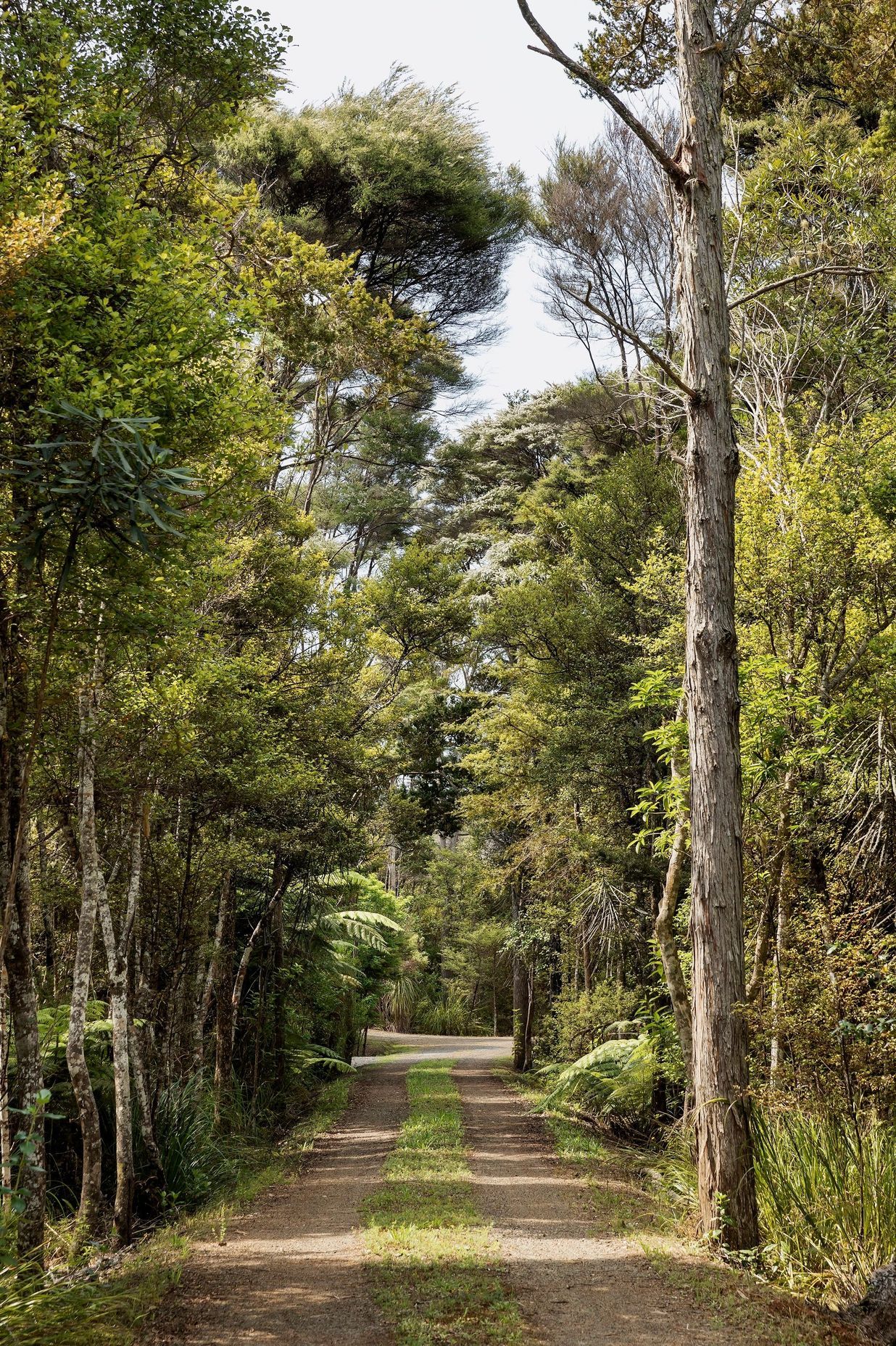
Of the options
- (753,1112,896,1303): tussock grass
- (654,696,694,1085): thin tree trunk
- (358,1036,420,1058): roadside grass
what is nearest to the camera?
(753,1112,896,1303): tussock grass

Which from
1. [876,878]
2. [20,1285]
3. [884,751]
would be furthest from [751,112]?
[20,1285]

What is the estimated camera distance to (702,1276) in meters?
5.73

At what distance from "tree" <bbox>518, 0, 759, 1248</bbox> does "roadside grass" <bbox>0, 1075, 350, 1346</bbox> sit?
3415mm

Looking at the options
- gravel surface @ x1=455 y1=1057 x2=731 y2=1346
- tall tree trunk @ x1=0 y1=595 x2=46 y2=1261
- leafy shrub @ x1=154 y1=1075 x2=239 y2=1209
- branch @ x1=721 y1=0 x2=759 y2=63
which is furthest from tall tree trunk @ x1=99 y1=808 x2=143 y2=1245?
branch @ x1=721 y1=0 x2=759 y2=63

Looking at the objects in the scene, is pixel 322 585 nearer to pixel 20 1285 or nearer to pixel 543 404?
pixel 20 1285

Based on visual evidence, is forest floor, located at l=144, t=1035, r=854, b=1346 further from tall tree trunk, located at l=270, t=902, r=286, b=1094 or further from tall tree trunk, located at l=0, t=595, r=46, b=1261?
tall tree trunk, located at l=270, t=902, r=286, b=1094

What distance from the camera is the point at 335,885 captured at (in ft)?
54.8

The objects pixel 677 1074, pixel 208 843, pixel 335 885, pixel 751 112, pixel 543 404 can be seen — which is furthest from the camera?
pixel 543 404

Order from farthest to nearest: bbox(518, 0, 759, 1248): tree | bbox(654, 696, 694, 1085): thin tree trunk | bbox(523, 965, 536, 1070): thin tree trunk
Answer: bbox(523, 965, 536, 1070): thin tree trunk, bbox(654, 696, 694, 1085): thin tree trunk, bbox(518, 0, 759, 1248): tree

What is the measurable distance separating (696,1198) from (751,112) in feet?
47.9

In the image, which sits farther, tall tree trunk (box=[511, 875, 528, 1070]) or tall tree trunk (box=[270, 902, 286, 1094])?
tall tree trunk (box=[511, 875, 528, 1070])

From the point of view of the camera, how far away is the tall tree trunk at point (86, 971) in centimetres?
680

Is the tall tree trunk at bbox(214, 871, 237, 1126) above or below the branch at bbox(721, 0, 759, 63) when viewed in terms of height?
below

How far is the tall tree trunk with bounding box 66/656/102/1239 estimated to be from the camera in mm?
6797
